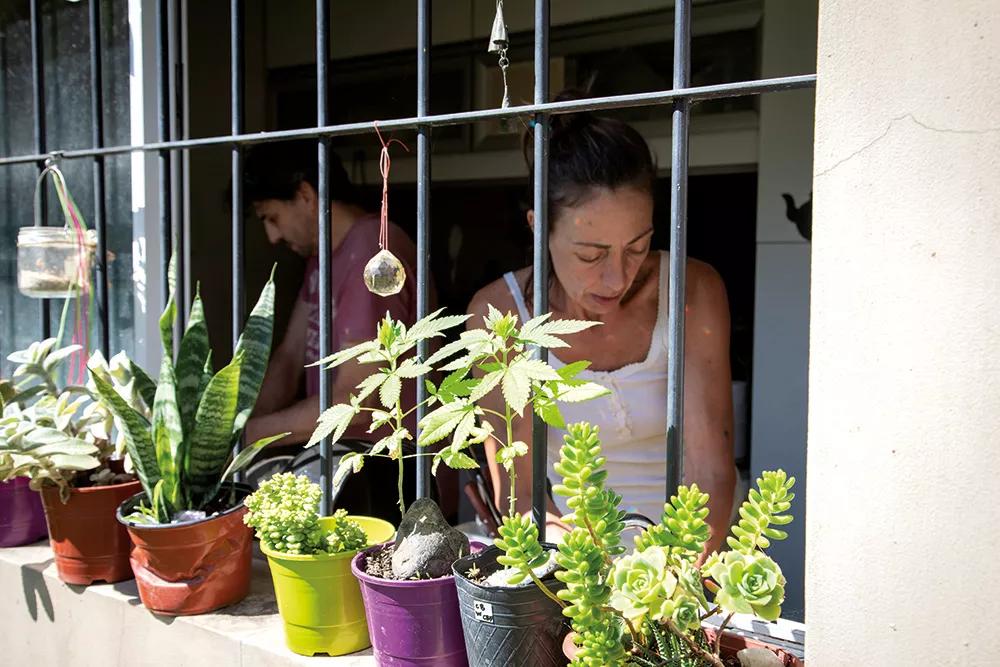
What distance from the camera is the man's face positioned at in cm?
281

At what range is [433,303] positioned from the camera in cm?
248

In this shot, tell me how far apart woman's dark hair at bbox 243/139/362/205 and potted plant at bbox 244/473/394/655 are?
5.34 feet

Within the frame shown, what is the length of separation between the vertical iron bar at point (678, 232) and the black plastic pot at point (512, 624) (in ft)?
0.71

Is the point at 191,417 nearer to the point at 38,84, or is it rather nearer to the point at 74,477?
the point at 74,477

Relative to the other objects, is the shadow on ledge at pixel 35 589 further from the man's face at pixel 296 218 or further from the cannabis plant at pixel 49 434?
the man's face at pixel 296 218

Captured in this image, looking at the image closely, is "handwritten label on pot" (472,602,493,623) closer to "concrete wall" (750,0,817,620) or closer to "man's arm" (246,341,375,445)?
"man's arm" (246,341,375,445)

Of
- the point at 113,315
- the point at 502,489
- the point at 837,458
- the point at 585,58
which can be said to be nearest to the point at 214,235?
the point at 113,315

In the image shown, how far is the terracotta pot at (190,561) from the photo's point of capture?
4.48ft

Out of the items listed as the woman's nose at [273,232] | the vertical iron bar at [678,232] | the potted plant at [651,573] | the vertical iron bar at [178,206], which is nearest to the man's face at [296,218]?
the woman's nose at [273,232]

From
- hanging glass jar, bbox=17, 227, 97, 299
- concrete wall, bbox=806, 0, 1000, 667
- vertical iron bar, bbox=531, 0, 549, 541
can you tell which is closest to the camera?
concrete wall, bbox=806, 0, 1000, 667

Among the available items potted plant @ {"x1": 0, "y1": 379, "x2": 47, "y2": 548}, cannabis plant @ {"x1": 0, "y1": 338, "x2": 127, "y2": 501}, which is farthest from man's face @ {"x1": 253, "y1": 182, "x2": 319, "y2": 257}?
potted plant @ {"x1": 0, "y1": 379, "x2": 47, "y2": 548}

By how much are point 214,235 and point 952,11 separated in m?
3.13

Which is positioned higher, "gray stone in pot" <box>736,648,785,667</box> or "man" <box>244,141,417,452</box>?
"man" <box>244,141,417,452</box>

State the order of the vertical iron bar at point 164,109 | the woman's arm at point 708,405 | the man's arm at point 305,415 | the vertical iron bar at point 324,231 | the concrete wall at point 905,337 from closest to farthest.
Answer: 1. the concrete wall at point 905,337
2. the vertical iron bar at point 324,231
3. the vertical iron bar at point 164,109
4. the woman's arm at point 708,405
5. the man's arm at point 305,415
